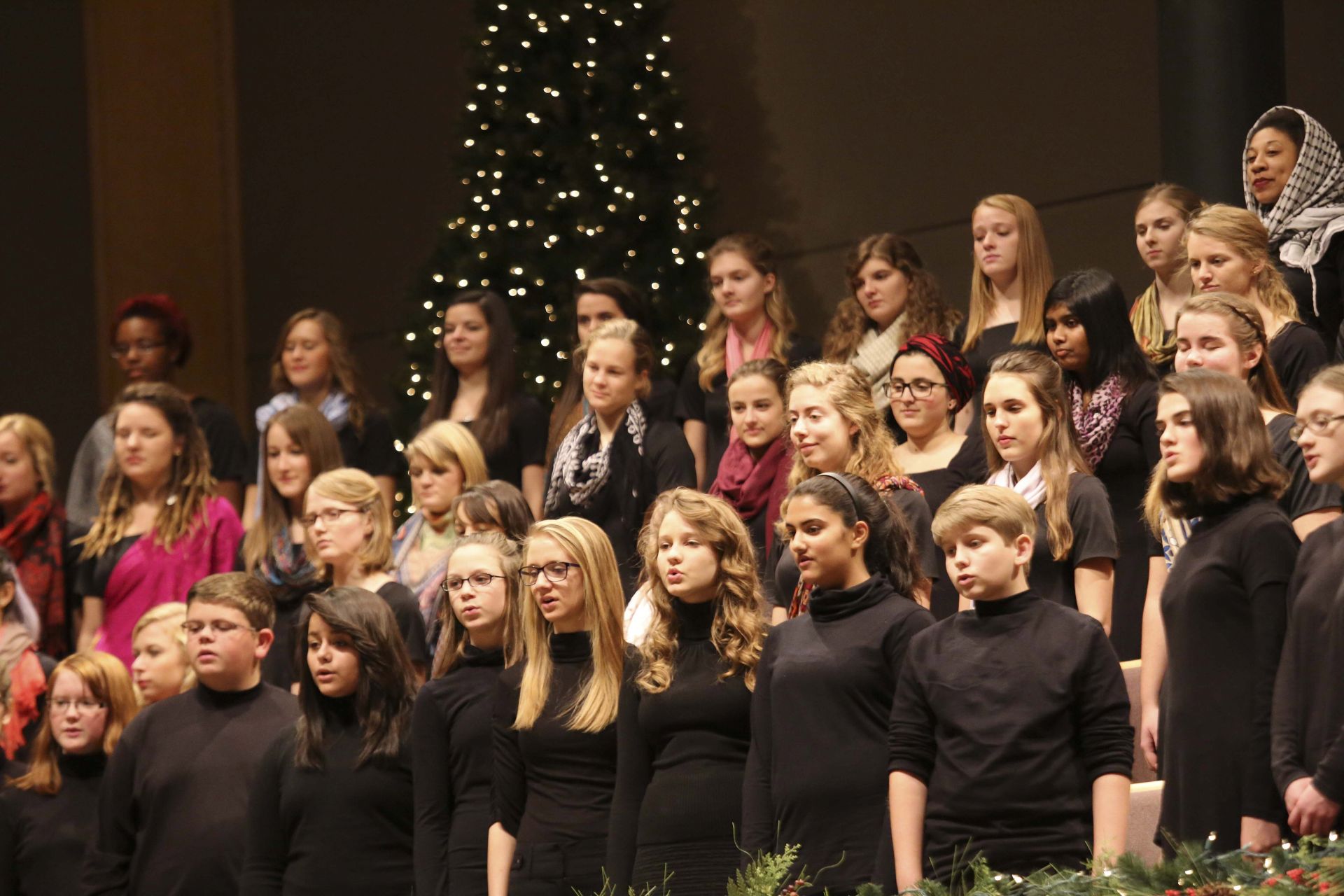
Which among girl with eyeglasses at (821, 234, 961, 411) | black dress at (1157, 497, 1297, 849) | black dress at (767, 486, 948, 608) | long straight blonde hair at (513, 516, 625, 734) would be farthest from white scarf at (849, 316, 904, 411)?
black dress at (1157, 497, 1297, 849)

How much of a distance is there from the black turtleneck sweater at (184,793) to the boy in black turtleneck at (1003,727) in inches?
73.0

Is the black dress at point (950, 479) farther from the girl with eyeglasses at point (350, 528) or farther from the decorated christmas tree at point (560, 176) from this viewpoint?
the decorated christmas tree at point (560, 176)

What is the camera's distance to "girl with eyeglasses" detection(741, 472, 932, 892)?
364 cm

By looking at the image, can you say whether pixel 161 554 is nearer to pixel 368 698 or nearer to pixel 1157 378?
pixel 368 698

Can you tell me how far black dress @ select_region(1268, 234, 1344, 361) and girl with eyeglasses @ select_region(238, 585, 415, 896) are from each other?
2.47m

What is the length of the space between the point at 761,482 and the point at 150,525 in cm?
209

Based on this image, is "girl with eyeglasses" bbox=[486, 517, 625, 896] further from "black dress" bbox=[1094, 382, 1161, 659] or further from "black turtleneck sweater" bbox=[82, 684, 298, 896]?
"black dress" bbox=[1094, 382, 1161, 659]

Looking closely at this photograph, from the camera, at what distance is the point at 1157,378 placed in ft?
15.7

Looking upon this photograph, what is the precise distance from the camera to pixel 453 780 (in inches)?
174

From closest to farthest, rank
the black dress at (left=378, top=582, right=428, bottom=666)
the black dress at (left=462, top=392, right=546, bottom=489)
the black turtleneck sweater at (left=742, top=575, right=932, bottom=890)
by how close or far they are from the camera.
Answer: the black turtleneck sweater at (left=742, top=575, right=932, bottom=890) → the black dress at (left=378, top=582, right=428, bottom=666) → the black dress at (left=462, top=392, right=546, bottom=489)

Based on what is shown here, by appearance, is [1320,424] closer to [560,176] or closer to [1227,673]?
[1227,673]

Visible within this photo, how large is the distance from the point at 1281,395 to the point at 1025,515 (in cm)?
79

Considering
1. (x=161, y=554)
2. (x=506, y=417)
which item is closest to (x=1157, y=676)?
(x=506, y=417)

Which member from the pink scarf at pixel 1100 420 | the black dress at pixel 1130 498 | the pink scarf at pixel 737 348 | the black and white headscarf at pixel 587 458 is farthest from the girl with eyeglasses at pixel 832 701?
the pink scarf at pixel 737 348
